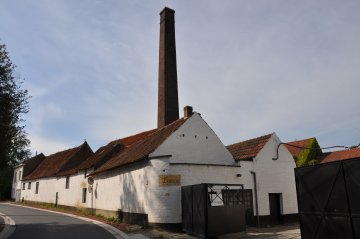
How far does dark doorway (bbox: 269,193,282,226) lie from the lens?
2028 cm

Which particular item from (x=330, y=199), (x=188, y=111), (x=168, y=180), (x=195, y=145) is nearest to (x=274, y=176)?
(x=195, y=145)

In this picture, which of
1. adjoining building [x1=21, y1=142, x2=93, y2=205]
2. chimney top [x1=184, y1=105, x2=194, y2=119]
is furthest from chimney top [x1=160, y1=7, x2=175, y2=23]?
adjoining building [x1=21, y1=142, x2=93, y2=205]

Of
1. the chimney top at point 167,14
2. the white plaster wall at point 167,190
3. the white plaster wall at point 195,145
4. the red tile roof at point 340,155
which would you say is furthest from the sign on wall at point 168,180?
the red tile roof at point 340,155

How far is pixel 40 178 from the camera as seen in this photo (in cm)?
4178

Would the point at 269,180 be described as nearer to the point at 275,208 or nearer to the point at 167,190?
the point at 275,208

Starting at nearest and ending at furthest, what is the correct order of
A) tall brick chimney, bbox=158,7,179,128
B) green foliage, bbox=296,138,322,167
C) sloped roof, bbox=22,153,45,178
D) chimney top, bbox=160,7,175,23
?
tall brick chimney, bbox=158,7,179,128
green foliage, bbox=296,138,322,167
chimney top, bbox=160,7,175,23
sloped roof, bbox=22,153,45,178

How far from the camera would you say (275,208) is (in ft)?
67.8

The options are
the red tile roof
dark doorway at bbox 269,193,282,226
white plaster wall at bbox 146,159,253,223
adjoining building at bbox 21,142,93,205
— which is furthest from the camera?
adjoining building at bbox 21,142,93,205

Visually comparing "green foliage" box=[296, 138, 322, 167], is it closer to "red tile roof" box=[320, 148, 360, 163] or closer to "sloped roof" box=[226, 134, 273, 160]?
"red tile roof" box=[320, 148, 360, 163]

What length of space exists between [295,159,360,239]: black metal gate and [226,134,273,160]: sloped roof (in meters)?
9.43

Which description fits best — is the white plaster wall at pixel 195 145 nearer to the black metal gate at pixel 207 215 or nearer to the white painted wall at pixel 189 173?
the white painted wall at pixel 189 173

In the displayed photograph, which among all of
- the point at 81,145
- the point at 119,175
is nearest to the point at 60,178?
the point at 81,145

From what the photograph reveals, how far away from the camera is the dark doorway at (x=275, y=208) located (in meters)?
20.3

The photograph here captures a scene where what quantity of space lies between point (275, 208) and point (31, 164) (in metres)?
41.0
